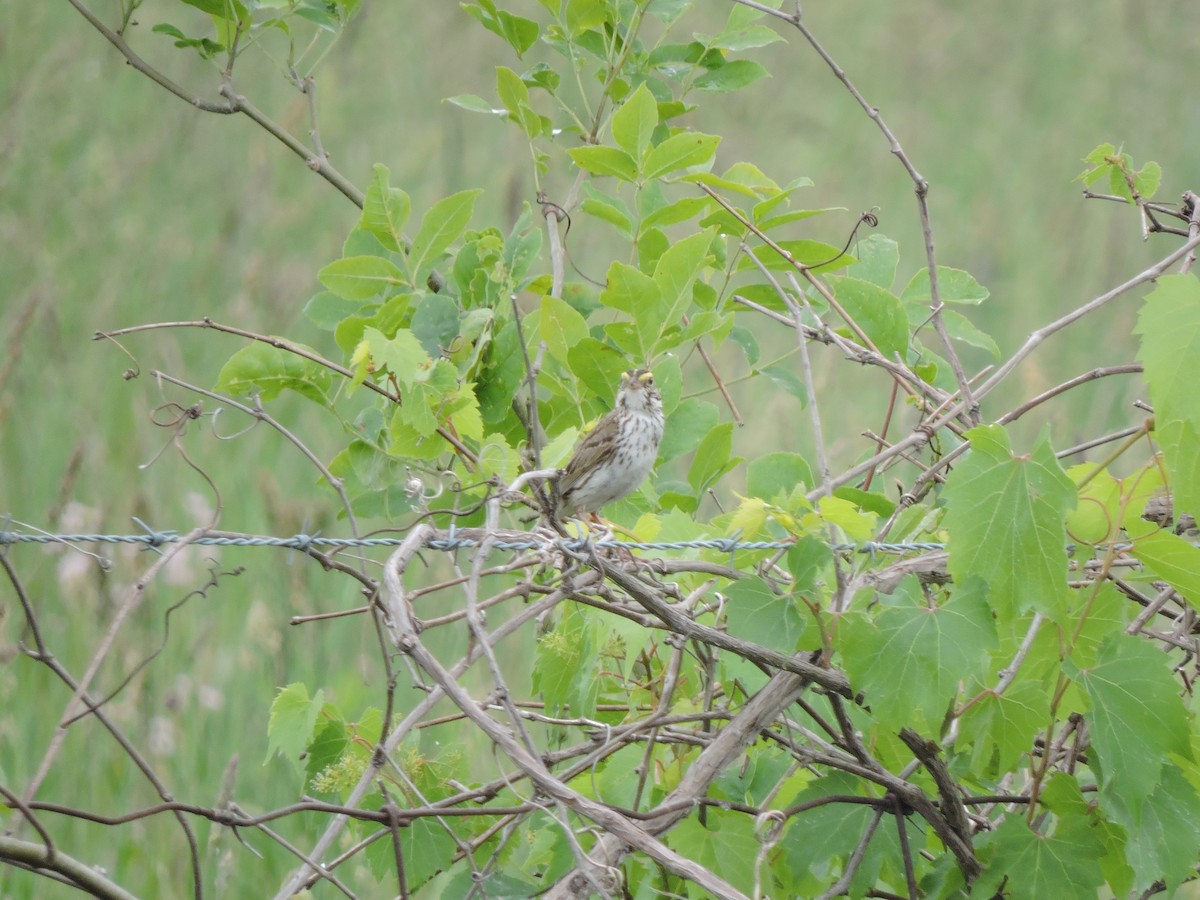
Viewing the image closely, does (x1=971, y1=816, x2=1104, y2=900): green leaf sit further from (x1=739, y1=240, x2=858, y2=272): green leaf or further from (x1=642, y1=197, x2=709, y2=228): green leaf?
(x1=642, y1=197, x2=709, y2=228): green leaf

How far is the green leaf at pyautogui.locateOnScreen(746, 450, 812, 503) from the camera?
9.26ft

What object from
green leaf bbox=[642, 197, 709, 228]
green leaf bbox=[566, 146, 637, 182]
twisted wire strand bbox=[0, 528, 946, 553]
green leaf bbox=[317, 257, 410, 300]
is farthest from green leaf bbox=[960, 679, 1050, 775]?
green leaf bbox=[317, 257, 410, 300]

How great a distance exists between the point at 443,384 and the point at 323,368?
459 millimetres

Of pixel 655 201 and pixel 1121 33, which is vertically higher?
pixel 1121 33

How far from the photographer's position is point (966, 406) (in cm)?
269

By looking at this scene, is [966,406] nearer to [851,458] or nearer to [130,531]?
[130,531]

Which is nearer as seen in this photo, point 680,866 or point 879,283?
point 680,866

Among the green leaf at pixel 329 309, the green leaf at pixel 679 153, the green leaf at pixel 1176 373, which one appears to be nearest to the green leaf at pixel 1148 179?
the green leaf at pixel 1176 373

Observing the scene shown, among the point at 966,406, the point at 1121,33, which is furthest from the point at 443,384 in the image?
the point at 1121,33

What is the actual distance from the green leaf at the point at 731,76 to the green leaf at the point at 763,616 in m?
1.64

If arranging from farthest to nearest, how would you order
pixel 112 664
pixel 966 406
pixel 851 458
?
pixel 851 458 < pixel 112 664 < pixel 966 406

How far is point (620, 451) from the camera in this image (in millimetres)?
4016

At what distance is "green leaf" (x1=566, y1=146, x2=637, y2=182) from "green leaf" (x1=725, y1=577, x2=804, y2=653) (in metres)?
1.15

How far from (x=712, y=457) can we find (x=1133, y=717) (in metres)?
1.12
